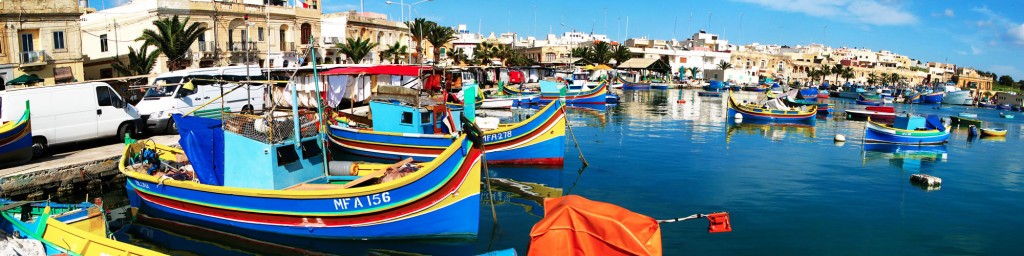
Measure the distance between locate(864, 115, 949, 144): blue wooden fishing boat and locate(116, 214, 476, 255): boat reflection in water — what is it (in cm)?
2605

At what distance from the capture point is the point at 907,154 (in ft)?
91.9

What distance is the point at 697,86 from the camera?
298ft

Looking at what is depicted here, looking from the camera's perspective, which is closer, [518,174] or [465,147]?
[465,147]

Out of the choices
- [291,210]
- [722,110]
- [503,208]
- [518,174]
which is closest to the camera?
[291,210]

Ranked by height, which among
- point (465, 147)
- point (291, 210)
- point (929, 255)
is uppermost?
point (465, 147)

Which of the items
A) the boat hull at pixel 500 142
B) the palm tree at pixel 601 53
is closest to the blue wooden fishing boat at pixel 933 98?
the palm tree at pixel 601 53

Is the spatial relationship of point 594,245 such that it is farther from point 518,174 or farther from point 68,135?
point 68,135

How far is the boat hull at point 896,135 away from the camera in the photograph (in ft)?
98.9

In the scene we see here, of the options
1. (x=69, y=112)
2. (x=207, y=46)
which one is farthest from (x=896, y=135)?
(x=207, y=46)

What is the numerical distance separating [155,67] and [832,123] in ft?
141

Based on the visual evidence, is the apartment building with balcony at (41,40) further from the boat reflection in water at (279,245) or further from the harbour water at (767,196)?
the boat reflection in water at (279,245)

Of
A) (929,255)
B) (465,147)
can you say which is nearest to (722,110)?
(929,255)

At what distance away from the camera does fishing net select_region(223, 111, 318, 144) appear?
40.3 ft

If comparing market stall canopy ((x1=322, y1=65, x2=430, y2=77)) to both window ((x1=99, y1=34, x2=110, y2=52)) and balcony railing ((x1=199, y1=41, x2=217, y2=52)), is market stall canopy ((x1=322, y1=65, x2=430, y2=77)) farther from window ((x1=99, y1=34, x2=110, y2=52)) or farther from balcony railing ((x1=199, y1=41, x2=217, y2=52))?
window ((x1=99, y1=34, x2=110, y2=52))
